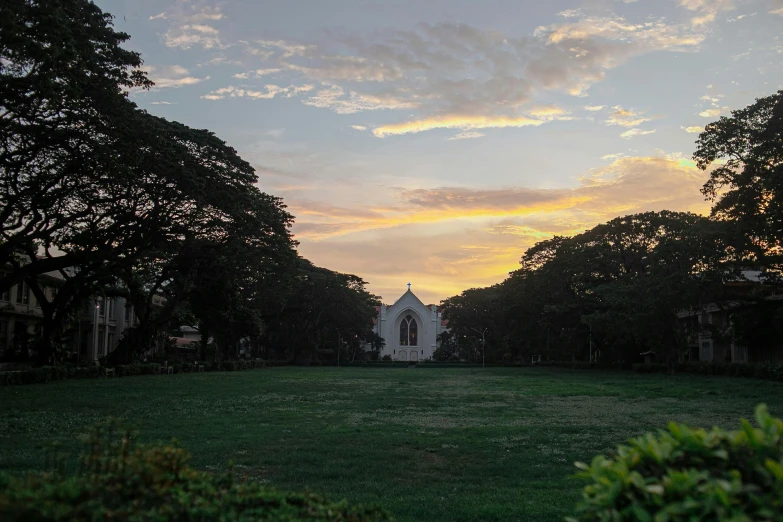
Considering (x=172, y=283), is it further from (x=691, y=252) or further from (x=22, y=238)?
(x=691, y=252)

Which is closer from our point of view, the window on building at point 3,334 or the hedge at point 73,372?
the hedge at point 73,372

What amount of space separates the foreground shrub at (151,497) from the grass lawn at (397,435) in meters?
3.16

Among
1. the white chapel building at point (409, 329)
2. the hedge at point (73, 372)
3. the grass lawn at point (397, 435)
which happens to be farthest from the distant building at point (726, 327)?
the white chapel building at point (409, 329)

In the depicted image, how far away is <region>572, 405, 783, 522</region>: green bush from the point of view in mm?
2436

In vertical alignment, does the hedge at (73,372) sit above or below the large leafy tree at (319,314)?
below

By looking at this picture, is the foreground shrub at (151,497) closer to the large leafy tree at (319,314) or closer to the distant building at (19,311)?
the distant building at (19,311)

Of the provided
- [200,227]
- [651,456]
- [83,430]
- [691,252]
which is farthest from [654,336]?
[651,456]

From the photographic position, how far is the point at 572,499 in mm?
6926

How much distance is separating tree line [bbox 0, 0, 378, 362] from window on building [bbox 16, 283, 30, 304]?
33.7 feet

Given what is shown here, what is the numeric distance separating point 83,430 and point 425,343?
96054 mm

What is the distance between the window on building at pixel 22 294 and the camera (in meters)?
45.2

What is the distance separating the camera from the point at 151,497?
2.98 m

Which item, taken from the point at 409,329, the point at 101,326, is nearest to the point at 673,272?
the point at 101,326

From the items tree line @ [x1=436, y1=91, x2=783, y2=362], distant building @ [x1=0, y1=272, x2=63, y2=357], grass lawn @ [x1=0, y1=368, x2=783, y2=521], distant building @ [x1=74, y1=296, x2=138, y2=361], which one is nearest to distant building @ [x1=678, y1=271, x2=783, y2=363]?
tree line @ [x1=436, y1=91, x2=783, y2=362]
